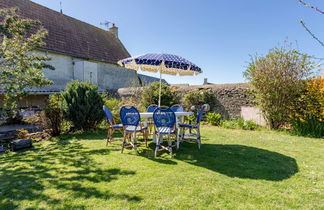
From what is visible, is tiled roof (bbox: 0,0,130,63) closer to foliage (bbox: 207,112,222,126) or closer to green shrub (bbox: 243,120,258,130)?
foliage (bbox: 207,112,222,126)

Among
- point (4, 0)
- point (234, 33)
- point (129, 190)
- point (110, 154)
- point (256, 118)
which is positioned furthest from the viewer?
point (4, 0)

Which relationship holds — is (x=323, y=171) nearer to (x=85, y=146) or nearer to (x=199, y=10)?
(x=85, y=146)

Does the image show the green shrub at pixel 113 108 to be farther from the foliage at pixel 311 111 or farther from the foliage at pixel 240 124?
the foliage at pixel 311 111

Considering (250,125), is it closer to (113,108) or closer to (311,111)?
(311,111)

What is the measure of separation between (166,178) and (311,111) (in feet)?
21.3

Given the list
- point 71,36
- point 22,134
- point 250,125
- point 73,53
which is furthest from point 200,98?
point 71,36

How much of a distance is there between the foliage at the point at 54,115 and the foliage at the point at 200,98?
6169mm

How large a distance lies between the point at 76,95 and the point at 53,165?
3979mm

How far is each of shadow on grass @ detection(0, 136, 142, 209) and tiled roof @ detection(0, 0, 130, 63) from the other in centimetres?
1134

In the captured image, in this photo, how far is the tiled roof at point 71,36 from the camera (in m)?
14.0

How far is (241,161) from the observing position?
159 inches

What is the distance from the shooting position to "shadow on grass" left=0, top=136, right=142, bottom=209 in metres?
2.55

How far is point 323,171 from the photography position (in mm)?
3455

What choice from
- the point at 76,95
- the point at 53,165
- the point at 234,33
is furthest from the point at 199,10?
the point at 53,165
